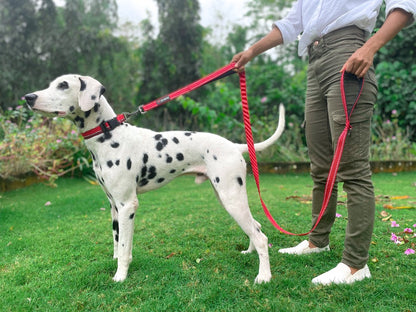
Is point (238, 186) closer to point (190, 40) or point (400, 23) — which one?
point (400, 23)

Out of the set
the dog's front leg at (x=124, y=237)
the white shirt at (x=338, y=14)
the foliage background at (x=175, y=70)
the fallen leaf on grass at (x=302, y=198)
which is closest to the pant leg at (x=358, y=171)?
the white shirt at (x=338, y=14)

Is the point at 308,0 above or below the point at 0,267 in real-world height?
above

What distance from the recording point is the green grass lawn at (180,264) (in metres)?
2.01

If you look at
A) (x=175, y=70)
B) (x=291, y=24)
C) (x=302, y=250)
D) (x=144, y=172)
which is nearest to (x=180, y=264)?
(x=144, y=172)

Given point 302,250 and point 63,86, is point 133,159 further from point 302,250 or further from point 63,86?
point 302,250

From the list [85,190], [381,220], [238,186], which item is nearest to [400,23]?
[238,186]

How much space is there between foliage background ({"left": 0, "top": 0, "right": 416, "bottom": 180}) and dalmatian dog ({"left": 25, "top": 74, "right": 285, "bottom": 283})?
3.48 m

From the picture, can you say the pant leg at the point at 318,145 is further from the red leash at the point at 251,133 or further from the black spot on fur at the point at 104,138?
the black spot on fur at the point at 104,138

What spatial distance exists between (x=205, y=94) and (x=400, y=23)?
10932 mm

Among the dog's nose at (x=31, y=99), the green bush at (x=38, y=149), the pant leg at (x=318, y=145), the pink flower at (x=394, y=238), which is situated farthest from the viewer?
the green bush at (x=38, y=149)

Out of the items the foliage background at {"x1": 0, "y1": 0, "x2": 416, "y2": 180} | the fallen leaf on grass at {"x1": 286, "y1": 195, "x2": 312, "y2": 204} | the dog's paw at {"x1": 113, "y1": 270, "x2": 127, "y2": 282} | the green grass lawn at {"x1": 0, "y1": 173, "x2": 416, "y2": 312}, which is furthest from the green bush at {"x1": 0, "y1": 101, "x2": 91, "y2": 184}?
the fallen leaf on grass at {"x1": 286, "y1": 195, "x2": 312, "y2": 204}

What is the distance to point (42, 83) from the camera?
15.2m

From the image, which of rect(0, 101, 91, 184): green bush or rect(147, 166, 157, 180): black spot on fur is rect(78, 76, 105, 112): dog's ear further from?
rect(0, 101, 91, 184): green bush

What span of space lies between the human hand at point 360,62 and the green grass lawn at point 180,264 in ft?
4.68
